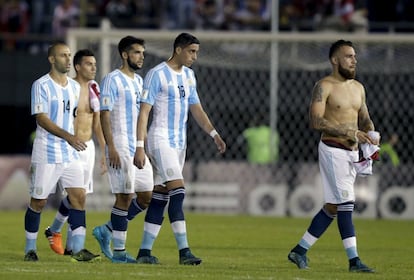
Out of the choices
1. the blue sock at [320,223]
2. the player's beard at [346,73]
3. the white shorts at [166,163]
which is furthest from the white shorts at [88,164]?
the player's beard at [346,73]

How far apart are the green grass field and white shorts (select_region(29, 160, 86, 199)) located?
74 cm

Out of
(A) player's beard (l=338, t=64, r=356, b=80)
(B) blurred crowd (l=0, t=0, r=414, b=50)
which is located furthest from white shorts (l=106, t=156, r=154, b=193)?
(B) blurred crowd (l=0, t=0, r=414, b=50)

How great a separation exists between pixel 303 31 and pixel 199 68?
351 cm

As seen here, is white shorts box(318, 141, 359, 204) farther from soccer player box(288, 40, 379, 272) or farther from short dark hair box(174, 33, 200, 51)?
short dark hair box(174, 33, 200, 51)

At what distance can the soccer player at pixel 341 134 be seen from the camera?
13391 mm

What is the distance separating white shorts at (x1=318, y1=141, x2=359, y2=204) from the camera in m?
13.4

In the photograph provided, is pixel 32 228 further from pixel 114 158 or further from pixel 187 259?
pixel 187 259

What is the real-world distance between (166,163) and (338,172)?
5.63 feet

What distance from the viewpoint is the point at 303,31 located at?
1196 inches

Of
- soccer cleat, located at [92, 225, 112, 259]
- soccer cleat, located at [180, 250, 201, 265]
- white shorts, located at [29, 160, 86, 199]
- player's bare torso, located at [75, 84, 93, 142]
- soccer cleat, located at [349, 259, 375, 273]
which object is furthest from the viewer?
player's bare torso, located at [75, 84, 93, 142]

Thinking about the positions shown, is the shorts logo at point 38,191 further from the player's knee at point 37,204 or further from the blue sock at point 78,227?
the blue sock at point 78,227

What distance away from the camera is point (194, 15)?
1222 inches

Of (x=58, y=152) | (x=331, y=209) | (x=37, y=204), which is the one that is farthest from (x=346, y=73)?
(x=37, y=204)

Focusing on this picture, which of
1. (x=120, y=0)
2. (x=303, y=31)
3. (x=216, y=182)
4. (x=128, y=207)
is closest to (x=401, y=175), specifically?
(x=216, y=182)
